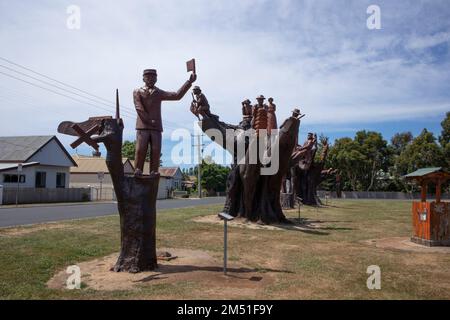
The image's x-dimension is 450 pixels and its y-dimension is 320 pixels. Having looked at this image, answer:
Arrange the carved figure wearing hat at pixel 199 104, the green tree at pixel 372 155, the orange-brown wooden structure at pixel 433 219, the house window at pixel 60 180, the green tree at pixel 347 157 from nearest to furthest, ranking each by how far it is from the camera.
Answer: the orange-brown wooden structure at pixel 433 219
the carved figure wearing hat at pixel 199 104
the house window at pixel 60 180
the green tree at pixel 347 157
the green tree at pixel 372 155

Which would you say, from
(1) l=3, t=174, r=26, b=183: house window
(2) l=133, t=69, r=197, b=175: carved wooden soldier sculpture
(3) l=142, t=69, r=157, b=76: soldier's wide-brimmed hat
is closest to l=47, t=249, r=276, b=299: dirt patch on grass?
(2) l=133, t=69, r=197, b=175: carved wooden soldier sculpture

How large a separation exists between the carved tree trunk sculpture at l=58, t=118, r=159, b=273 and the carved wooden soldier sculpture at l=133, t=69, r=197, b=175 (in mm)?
543

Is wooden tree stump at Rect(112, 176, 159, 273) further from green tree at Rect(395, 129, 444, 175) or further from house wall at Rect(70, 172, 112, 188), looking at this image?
green tree at Rect(395, 129, 444, 175)

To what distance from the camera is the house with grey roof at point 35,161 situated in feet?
104

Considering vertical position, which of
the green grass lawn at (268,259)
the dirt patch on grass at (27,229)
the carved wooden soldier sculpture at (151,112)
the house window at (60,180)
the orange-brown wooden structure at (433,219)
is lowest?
the green grass lawn at (268,259)

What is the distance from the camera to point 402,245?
1128 centimetres

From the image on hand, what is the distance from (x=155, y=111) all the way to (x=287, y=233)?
7.28 m

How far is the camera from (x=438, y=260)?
9141 millimetres

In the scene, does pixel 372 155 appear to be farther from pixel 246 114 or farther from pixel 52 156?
pixel 246 114

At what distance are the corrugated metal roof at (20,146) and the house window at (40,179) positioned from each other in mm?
1995

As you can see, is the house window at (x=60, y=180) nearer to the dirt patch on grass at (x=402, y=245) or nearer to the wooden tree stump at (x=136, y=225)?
A: the dirt patch on grass at (x=402, y=245)

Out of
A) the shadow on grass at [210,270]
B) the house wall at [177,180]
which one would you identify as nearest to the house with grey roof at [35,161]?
the shadow on grass at [210,270]

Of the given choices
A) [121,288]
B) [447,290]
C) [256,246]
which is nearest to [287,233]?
[256,246]

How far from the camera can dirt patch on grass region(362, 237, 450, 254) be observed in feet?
34.2
